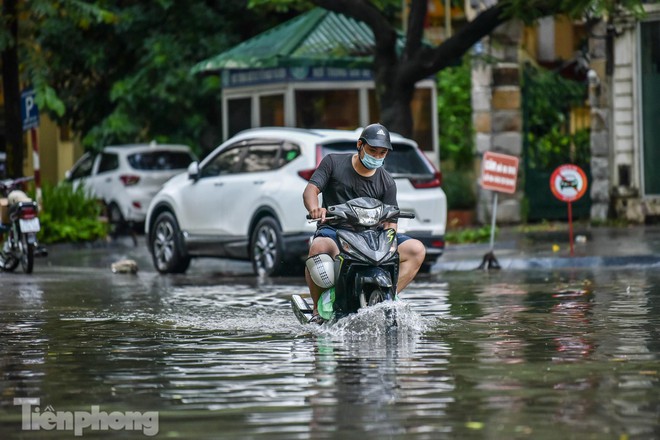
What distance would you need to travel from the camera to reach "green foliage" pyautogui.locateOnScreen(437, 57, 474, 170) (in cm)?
3028

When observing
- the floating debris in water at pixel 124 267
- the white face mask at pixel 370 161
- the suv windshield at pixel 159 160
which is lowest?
the floating debris in water at pixel 124 267

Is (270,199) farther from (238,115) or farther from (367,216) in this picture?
(238,115)

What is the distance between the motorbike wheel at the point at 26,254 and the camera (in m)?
20.9

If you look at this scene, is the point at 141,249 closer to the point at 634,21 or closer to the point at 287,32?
the point at 287,32

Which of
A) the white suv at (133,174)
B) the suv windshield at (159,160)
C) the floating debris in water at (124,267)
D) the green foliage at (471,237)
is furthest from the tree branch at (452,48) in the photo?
the suv windshield at (159,160)

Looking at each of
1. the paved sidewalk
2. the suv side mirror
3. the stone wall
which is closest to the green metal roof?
the stone wall

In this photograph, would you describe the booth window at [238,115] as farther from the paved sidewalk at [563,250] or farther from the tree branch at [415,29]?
the paved sidewalk at [563,250]

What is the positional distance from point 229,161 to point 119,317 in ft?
22.7

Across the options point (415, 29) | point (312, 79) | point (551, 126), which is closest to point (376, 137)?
point (415, 29)

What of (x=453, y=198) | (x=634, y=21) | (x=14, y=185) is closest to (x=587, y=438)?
(x=14, y=185)

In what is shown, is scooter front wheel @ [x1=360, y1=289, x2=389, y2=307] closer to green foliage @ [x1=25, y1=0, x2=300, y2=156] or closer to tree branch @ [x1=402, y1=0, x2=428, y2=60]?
tree branch @ [x1=402, y1=0, x2=428, y2=60]

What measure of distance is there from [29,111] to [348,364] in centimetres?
1716

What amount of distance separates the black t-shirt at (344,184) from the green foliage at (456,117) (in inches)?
691

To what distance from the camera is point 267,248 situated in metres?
19.9
